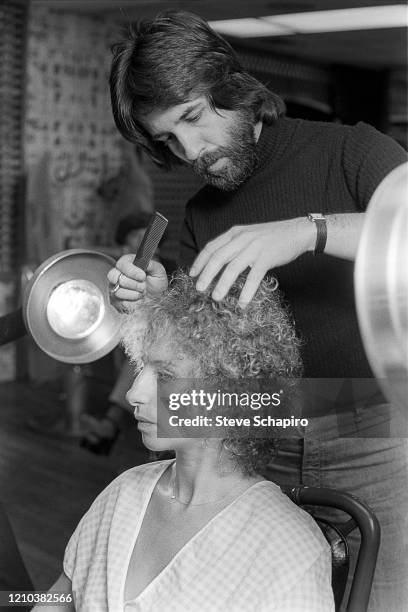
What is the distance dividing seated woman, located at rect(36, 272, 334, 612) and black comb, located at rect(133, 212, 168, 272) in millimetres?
54

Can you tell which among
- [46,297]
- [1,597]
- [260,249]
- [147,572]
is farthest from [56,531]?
[260,249]

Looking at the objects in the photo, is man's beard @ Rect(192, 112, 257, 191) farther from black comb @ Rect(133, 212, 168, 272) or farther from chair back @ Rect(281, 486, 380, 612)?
chair back @ Rect(281, 486, 380, 612)

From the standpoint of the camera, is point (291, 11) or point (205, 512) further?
point (291, 11)

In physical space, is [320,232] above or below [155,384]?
above

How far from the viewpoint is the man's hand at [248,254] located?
36.6 inches

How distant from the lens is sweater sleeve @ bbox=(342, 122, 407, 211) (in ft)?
3.65

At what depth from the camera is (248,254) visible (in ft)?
3.05

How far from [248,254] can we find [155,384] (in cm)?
29

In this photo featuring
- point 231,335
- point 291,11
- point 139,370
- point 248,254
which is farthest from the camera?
point 291,11

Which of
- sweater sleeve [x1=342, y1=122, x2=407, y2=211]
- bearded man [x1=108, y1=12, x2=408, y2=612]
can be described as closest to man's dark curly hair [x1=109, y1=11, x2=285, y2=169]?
bearded man [x1=108, y1=12, x2=408, y2=612]

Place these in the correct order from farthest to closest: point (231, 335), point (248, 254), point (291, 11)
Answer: point (291, 11)
point (231, 335)
point (248, 254)

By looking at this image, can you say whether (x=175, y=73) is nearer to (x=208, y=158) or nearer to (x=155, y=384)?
(x=208, y=158)

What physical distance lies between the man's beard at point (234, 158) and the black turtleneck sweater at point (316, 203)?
0.12ft

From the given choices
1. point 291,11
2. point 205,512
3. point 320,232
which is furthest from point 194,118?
point 205,512
